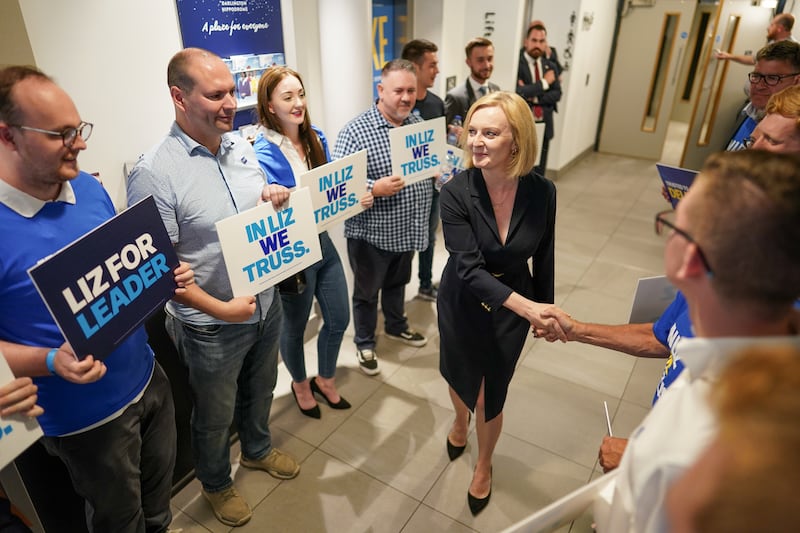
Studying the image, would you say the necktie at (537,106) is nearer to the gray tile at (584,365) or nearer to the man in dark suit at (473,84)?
the man in dark suit at (473,84)

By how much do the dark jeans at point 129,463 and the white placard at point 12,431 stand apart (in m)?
0.24

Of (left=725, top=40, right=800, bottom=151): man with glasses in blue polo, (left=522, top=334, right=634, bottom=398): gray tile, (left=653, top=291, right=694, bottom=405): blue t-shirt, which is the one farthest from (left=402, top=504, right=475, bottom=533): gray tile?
(left=725, top=40, right=800, bottom=151): man with glasses in blue polo

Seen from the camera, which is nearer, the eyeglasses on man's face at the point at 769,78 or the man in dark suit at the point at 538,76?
the eyeglasses on man's face at the point at 769,78

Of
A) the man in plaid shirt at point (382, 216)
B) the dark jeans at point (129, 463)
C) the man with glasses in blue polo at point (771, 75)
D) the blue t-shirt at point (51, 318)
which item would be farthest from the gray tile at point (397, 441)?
the man with glasses in blue polo at point (771, 75)

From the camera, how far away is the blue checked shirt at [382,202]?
112 inches

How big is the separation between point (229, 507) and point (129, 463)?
29.9 inches

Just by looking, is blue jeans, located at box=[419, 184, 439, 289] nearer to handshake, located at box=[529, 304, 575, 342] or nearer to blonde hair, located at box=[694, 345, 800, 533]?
handshake, located at box=[529, 304, 575, 342]

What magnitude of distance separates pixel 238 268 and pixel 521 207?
1.16 meters

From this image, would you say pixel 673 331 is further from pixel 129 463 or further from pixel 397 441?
pixel 129 463

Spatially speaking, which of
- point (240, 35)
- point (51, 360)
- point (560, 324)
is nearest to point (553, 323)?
point (560, 324)

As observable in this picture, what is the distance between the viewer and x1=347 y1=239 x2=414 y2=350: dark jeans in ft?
10.1

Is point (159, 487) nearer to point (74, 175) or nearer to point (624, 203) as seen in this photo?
point (74, 175)

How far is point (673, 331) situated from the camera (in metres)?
1.50

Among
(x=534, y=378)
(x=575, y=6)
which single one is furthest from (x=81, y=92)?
(x=575, y=6)
